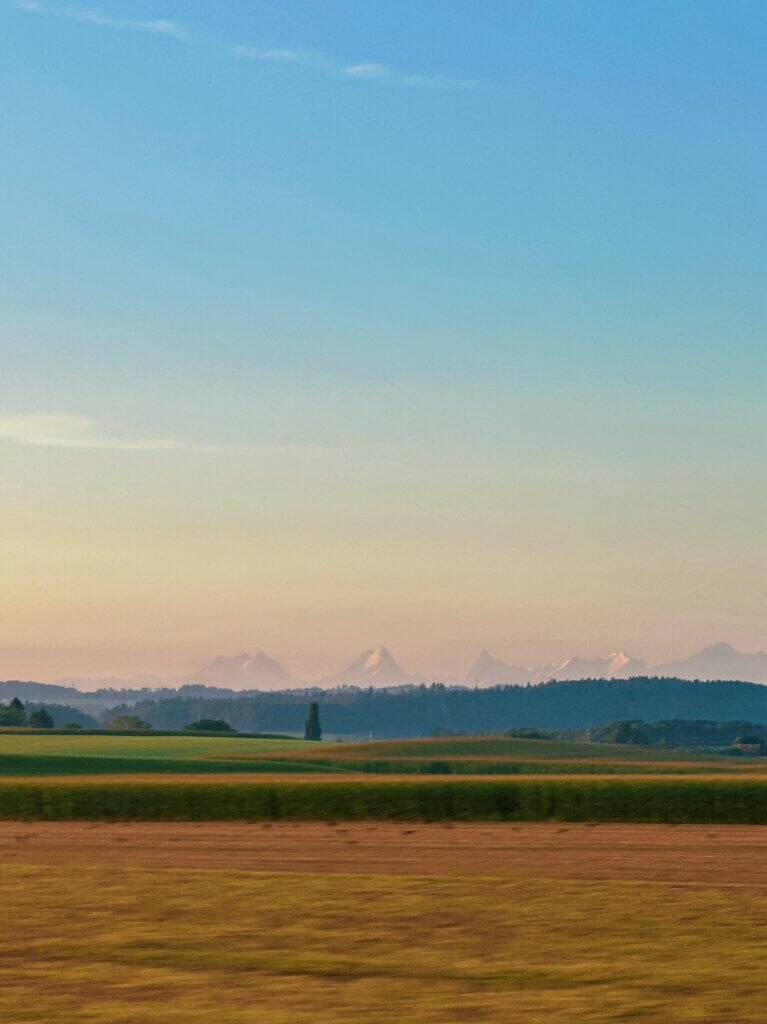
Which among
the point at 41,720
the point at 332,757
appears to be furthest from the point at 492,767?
the point at 41,720

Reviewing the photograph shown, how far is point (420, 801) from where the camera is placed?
47219mm

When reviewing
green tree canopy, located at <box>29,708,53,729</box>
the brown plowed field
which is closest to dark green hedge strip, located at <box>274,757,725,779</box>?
the brown plowed field

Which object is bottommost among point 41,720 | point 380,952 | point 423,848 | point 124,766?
point 423,848

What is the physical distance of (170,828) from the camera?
142 ft

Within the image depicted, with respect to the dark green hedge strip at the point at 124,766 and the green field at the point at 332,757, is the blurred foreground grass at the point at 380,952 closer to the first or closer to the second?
the dark green hedge strip at the point at 124,766

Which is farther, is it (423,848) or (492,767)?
(492,767)

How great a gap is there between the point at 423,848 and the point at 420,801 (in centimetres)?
1232

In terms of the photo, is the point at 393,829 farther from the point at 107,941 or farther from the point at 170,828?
the point at 107,941

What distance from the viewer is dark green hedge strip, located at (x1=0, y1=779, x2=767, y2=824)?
4609cm

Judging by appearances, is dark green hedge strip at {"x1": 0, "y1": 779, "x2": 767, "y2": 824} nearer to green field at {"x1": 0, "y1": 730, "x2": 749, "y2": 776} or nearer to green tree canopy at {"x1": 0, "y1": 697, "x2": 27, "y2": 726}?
green field at {"x1": 0, "y1": 730, "x2": 749, "y2": 776}

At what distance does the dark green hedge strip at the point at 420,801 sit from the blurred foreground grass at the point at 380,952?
20.6m

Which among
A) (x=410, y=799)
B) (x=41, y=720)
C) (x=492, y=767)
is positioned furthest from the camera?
(x=41, y=720)

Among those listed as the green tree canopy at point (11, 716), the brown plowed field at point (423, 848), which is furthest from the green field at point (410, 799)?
the green tree canopy at point (11, 716)

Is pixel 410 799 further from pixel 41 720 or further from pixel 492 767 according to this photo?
pixel 41 720
